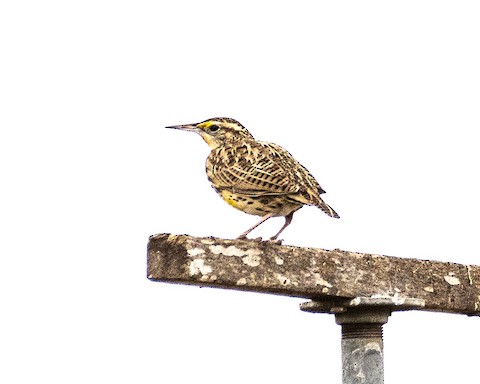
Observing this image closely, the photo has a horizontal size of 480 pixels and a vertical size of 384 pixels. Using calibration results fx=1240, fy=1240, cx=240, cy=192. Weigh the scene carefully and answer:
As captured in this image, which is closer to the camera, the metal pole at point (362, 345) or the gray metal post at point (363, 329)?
the gray metal post at point (363, 329)

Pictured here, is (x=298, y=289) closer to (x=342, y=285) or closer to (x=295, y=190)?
(x=342, y=285)

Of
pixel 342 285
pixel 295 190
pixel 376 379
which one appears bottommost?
pixel 376 379

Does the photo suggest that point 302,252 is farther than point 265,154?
No

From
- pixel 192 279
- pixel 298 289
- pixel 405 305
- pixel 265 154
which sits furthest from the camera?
pixel 265 154

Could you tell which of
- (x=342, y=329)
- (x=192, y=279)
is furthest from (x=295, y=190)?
(x=192, y=279)

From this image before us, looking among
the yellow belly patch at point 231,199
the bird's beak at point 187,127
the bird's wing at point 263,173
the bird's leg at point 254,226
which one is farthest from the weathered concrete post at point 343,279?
the bird's beak at point 187,127

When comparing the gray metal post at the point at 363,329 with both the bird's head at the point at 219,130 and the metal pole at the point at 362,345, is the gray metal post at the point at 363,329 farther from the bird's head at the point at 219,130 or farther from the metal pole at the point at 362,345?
the bird's head at the point at 219,130

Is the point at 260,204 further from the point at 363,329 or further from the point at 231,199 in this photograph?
the point at 363,329

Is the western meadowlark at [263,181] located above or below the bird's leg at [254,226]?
above
